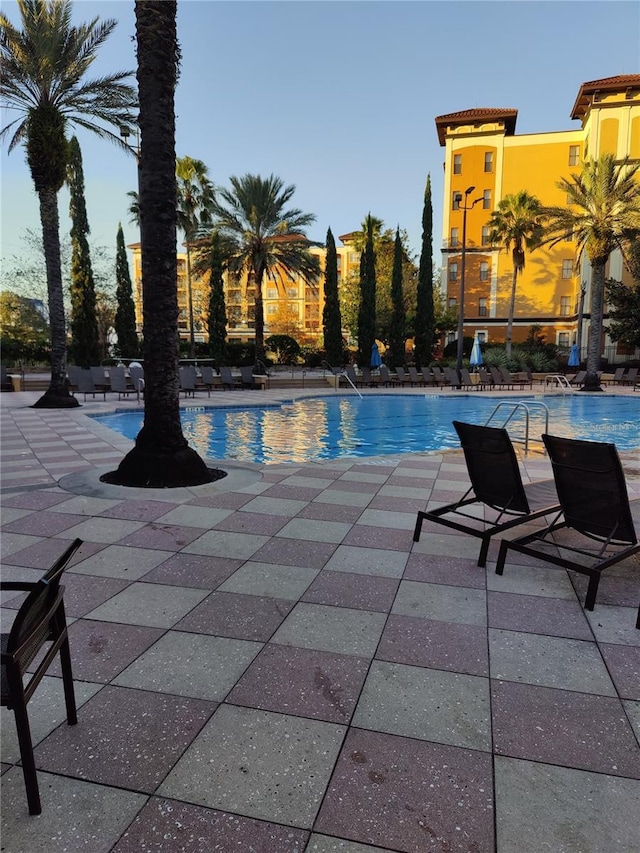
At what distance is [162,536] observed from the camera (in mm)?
4676

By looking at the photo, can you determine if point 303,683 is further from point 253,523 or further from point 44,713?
point 253,523

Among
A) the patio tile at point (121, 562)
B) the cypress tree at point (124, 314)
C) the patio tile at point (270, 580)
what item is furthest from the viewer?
the cypress tree at point (124, 314)

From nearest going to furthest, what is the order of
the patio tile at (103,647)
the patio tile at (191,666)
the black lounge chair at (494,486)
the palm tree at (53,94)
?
the patio tile at (191,666), the patio tile at (103,647), the black lounge chair at (494,486), the palm tree at (53,94)

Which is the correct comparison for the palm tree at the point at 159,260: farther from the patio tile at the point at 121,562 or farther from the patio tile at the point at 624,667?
the patio tile at the point at 624,667

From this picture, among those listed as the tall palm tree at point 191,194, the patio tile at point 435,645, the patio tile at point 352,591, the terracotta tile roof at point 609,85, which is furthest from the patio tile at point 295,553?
the terracotta tile roof at point 609,85

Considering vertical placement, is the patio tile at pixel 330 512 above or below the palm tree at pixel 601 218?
below

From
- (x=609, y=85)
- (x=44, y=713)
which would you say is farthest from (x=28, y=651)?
(x=609, y=85)

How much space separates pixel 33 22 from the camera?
46.5 feet

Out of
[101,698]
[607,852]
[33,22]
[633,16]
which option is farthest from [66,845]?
[33,22]

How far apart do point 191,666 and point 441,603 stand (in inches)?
63.0

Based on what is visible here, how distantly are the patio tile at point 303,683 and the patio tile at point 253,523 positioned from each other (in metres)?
1.98

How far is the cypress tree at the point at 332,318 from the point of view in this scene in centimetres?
3469

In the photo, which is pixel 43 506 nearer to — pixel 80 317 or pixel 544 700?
pixel 544 700

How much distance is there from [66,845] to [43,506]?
4.37m
